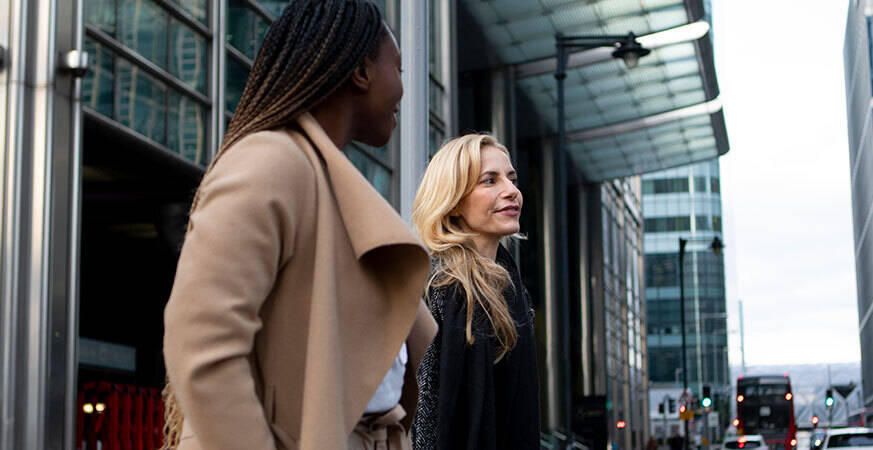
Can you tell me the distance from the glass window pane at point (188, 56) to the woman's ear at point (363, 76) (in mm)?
10599

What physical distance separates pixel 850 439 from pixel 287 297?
76.4ft

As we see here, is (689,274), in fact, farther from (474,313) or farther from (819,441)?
(474,313)

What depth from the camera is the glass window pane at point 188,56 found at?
12.4m

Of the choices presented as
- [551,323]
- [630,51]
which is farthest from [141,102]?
[551,323]

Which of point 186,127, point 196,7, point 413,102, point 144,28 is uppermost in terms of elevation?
point 196,7

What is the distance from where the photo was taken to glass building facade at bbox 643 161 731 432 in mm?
110188

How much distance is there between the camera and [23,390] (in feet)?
30.3

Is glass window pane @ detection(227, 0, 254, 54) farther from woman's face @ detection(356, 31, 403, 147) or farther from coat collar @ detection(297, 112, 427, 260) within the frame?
coat collar @ detection(297, 112, 427, 260)

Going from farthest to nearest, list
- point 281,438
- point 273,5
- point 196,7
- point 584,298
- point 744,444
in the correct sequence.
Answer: point 584,298 < point 744,444 < point 273,5 < point 196,7 < point 281,438

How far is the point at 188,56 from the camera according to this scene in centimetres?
1267

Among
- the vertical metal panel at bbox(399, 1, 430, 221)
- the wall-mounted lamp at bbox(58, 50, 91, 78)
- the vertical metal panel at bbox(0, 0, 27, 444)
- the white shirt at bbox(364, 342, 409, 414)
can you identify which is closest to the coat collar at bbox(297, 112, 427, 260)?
the white shirt at bbox(364, 342, 409, 414)

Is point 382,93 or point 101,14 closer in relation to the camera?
point 382,93

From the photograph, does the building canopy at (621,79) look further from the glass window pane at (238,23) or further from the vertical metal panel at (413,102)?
the vertical metal panel at (413,102)

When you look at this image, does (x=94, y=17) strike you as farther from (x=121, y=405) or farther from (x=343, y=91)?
(x=343, y=91)
